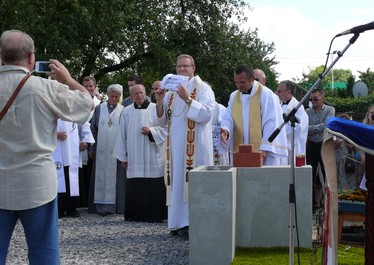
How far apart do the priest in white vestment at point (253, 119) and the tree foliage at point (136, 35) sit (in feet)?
46.4

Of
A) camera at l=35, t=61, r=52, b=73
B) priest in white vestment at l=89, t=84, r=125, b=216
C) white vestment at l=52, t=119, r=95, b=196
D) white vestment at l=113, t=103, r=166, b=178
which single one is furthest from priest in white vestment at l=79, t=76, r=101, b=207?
camera at l=35, t=61, r=52, b=73

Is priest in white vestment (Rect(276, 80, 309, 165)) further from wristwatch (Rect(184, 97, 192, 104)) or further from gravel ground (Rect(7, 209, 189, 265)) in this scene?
wristwatch (Rect(184, 97, 192, 104))

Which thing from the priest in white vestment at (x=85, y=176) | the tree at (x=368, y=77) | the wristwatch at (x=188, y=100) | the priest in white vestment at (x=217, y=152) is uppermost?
the tree at (x=368, y=77)

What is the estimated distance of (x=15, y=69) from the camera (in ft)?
15.8

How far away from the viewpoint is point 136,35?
2753 centimetres

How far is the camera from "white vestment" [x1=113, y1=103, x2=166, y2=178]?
1110 cm

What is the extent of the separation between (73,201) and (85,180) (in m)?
1.21

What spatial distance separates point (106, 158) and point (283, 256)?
5.39 meters

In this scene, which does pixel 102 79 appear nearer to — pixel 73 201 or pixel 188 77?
pixel 73 201

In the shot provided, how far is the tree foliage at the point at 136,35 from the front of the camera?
77.9 ft

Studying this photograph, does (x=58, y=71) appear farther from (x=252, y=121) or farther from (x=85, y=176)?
(x=85, y=176)

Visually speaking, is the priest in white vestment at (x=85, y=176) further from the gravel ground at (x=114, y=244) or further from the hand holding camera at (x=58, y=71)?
the hand holding camera at (x=58, y=71)

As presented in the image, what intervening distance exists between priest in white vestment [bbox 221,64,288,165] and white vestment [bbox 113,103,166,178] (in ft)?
6.70

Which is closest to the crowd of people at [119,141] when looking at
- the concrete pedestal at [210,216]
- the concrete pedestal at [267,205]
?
the concrete pedestal at [267,205]
